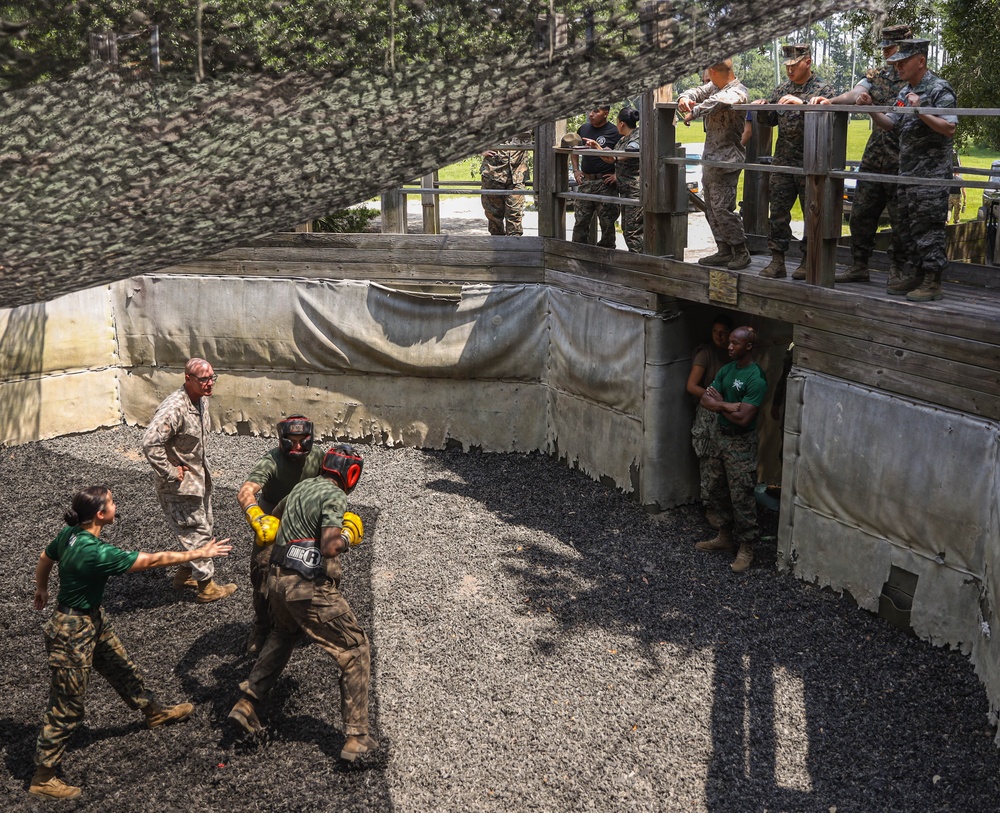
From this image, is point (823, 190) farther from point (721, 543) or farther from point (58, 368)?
point (58, 368)

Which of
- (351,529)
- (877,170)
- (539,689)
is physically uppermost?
(877,170)

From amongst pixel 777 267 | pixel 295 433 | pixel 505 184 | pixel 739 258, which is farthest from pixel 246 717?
pixel 505 184

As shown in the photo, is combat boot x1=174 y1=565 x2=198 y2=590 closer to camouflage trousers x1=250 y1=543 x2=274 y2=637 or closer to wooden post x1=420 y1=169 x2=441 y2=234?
camouflage trousers x1=250 y1=543 x2=274 y2=637

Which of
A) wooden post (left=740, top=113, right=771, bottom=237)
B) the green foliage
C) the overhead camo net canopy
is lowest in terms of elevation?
the green foliage

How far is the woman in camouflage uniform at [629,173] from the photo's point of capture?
33.8 ft

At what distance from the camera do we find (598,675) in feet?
23.7

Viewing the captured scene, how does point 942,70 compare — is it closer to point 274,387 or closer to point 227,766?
point 274,387

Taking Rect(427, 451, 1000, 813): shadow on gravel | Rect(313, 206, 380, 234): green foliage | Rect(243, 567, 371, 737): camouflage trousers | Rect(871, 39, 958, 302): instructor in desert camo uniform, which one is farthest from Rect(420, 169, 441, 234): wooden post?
Rect(243, 567, 371, 737): camouflage trousers

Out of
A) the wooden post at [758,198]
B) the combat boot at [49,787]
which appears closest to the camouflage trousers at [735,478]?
the wooden post at [758,198]

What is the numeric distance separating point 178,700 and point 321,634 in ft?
4.79

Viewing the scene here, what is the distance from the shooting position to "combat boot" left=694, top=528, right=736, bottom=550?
360 inches

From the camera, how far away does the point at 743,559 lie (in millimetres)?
8828

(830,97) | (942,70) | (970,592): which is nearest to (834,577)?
(970,592)

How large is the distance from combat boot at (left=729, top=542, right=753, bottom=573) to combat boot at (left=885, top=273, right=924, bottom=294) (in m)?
2.61
